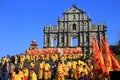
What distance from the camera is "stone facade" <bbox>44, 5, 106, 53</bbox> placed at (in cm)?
6938

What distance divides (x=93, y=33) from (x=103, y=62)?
53.6m

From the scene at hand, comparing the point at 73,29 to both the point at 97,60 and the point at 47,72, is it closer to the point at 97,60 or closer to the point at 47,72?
the point at 47,72

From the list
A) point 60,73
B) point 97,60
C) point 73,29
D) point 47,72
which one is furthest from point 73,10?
point 97,60

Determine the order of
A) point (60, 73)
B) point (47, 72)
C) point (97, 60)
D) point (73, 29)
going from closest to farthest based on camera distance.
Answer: point (97, 60), point (60, 73), point (47, 72), point (73, 29)

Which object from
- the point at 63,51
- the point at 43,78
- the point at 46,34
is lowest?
the point at 43,78

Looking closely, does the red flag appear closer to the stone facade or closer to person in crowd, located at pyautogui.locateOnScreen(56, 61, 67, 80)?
person in crowd, located at pyautogui.locateOnScreen(56, 61, 67, 80)

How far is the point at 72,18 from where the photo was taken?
71.0 meters

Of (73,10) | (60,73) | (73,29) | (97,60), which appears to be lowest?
(60,73)

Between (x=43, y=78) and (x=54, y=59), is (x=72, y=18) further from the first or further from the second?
(x=43, y=78)

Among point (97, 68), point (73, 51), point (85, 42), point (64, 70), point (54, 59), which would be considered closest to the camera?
point (97, 68)

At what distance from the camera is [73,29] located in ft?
233

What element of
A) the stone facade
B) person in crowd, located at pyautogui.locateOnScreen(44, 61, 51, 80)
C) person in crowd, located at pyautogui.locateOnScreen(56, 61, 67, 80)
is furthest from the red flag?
the stone facade

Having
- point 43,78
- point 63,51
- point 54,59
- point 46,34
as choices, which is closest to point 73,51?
point 63,51

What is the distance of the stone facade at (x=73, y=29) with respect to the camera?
69.4m
